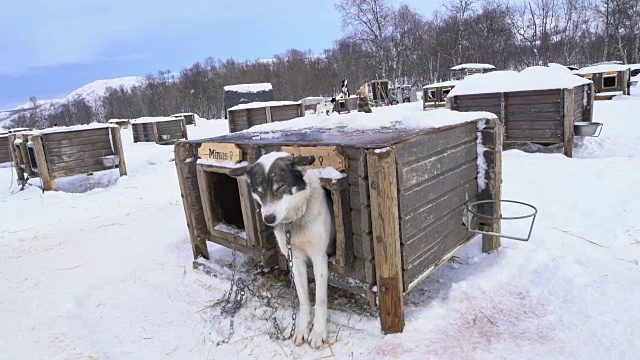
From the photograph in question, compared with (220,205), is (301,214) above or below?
above

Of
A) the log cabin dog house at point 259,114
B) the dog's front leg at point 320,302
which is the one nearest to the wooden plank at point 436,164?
the dog's front leg at point 320,302

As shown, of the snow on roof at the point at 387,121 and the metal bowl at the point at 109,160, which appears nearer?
the snow on roof at the point at 387,121

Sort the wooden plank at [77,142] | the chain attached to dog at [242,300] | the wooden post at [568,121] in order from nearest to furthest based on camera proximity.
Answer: the chain attached to dog at [242,300] < the wooden post at [568,121] < the wooden plank at [77,142]

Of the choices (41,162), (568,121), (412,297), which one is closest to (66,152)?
(41,162)

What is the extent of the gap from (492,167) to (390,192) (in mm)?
1619

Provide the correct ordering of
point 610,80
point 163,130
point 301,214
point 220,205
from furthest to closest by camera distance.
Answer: point 163,130
point 610,80
point 220,205
point 301,214

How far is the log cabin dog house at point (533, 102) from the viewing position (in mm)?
7953

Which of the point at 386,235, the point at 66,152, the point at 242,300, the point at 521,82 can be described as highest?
the point at 521,82

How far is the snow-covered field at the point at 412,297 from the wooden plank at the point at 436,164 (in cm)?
104

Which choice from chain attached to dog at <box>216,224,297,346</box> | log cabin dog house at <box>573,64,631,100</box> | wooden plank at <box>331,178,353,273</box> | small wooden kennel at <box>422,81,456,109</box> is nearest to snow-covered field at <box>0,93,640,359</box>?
chain attached to dog at <box>216,224,297,346</box>

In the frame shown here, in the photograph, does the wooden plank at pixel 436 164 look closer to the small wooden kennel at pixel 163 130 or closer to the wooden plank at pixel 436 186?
the wooden plank at pixel 436 186

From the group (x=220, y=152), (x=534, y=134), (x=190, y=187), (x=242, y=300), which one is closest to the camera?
(x=242, y=300)

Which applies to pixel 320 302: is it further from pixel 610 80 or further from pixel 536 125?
pixel 610 80

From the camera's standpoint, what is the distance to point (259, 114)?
52.5ft
